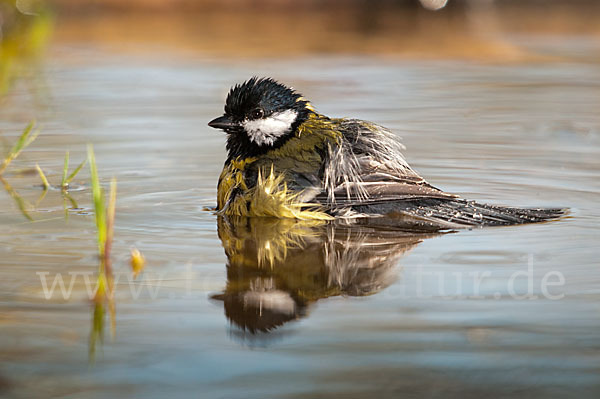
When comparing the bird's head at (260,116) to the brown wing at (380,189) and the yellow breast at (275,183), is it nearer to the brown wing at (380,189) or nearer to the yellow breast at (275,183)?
the yellow breast at (275,183)

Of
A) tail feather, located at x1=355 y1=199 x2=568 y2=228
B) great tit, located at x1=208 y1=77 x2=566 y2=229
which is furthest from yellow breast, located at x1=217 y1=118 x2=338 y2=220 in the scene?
tail feather, located at x1=355 y1=199 x2=568 y2=228

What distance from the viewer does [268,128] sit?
17.4ft

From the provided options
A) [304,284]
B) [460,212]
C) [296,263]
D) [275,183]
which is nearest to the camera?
[304,284]

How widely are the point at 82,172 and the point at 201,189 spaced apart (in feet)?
3.33

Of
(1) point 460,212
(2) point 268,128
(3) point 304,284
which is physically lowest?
(3) point 304,284

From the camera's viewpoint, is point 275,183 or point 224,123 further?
point 224,123

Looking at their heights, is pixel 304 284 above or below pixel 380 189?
below

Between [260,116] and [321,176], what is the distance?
59 centimetres

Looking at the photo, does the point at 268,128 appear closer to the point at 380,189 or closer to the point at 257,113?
the point at 257,113

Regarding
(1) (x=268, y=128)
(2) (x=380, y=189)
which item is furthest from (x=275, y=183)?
(2) (x=380, y=189)

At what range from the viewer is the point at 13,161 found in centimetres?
642

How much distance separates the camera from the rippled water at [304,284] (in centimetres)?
279

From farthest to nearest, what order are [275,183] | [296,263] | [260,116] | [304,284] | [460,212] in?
[260,116]
[275,183]
[460,212]
[296,263]
[304,284]

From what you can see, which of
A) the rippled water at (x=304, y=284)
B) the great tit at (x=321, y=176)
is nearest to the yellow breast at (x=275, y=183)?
the great tit at (x=321, y=176)
